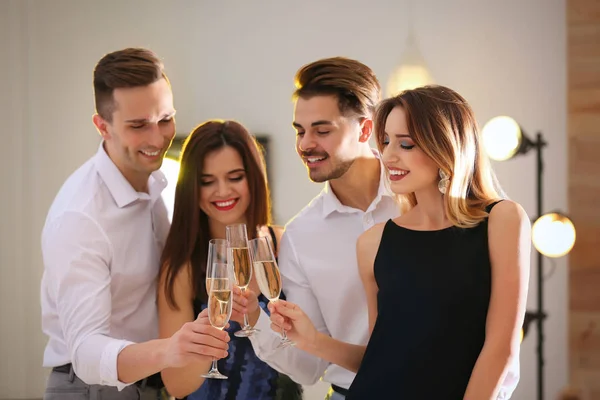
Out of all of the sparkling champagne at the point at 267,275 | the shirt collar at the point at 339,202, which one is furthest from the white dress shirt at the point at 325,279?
the sparkling champagne at the point at 267,275

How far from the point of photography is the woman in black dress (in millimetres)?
1908

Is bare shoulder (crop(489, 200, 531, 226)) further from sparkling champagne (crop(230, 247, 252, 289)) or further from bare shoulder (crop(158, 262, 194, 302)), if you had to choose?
bare shoulder (crop(158, 262, 194, 302))

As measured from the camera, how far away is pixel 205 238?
2.75 meters

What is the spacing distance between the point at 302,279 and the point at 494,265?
853 mm

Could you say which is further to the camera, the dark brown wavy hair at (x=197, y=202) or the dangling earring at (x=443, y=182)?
the dark brown wavy hair at (x=197, y=202)

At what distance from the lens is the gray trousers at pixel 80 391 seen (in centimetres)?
266

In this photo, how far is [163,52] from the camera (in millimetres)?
5844

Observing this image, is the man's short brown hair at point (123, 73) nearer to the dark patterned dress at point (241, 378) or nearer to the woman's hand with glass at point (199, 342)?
the dark patterned dress at point (241, 378)

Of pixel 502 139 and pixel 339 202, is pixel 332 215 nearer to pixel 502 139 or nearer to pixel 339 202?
pixel 339 202

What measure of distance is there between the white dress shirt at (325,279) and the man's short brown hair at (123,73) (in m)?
0.71

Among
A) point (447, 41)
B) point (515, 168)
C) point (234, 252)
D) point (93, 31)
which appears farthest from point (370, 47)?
point (234, 252)

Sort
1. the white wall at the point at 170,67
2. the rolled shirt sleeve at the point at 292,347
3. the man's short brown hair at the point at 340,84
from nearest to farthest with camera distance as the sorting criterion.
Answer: the rolled shirt sleeve at the point at 292,347
the man's short brown hair at the point at 340,84
the white wall at the point at 170,67

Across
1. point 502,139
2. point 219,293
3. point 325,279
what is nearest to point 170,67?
point 502,139

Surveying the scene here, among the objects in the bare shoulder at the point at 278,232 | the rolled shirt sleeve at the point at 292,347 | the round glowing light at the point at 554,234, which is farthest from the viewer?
the round glowing light at the point at 554,234
